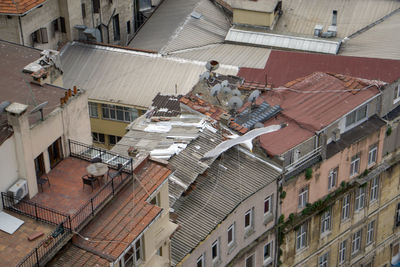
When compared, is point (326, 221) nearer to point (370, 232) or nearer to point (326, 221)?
point (326, 221)

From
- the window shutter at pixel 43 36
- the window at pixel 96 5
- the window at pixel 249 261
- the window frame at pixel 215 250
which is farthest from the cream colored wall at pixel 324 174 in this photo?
the window at pixel 96 5

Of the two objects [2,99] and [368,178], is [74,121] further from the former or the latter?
[368,178]

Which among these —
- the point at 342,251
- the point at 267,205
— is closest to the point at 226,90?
the point at 267,205

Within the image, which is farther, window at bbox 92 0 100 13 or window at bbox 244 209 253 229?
window at bbox 92 0 100 13

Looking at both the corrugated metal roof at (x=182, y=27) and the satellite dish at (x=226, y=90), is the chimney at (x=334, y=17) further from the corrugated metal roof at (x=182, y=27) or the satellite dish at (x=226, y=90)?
the satellite dish at (x=226, y=90)

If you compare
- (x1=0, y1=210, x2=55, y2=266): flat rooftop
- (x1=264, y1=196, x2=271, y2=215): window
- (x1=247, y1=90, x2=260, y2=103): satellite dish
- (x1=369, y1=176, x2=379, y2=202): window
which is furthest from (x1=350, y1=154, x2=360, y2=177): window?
(x1=0, y1=210, x2=55, y2=266): flat rooftop

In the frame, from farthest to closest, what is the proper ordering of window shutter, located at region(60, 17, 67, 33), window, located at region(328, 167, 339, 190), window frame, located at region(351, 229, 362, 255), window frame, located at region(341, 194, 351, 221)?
window shutter, located at region(60, 17, 67, 33)
window frame, located at region(351, 229, 362, 255)
window frame, located at region(341, 194, 351, 221)
window, located at region(328, 167, 339, 190)

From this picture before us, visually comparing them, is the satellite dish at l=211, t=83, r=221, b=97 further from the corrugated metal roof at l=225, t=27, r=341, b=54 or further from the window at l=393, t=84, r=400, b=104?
the corrugated metal roof at l=225, t=27, r=341, b=54
